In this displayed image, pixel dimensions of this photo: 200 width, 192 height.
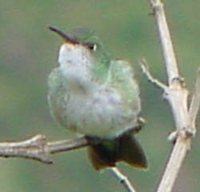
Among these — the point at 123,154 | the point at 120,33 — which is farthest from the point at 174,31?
the point at 123,154

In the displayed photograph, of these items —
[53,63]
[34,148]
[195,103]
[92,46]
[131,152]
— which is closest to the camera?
[34,148]

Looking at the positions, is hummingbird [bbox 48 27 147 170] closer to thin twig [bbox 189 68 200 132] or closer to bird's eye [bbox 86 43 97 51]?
bird's eye [bbox 86 43 97 51]

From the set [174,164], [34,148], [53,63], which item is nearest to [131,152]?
[174,164]

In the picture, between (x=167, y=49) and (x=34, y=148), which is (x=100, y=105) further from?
(x=34, y=148)

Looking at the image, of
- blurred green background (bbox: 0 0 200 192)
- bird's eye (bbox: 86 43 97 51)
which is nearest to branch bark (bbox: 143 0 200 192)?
bird's eye (bbox: 86 43 97 51)

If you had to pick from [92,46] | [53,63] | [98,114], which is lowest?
[98,114]

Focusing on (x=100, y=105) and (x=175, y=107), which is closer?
(x=175, y=107)

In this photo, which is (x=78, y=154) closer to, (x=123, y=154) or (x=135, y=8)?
(x=135, y=8)

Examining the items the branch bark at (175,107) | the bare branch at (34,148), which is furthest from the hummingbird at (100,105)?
the bare branch at (34,148)

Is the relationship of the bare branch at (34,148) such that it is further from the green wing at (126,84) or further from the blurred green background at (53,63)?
the blurred green background at (53,63)
